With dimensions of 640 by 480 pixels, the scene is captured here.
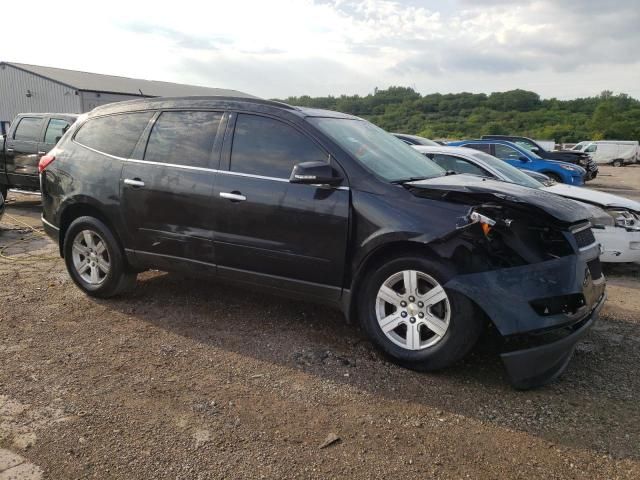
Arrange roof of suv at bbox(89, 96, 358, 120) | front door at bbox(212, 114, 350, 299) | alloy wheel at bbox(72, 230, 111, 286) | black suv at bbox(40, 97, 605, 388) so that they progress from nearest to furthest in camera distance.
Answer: black suv at bbox(40, 97, 605, 388)
front door at bbox(212, 114, 350, 299)
roof of suv at bbox(89, 96, 358, 120)
alloy wheel at bbox(72, 230, 111, 286)

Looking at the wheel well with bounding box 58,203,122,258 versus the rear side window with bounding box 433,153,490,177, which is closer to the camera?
the wheel well with bounding box 58,203,122,258

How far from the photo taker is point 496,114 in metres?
88.4

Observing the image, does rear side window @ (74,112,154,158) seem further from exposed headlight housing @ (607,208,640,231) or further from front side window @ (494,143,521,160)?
front side window @ (494,143,521,160)

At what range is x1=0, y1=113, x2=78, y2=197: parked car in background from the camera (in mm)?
10336

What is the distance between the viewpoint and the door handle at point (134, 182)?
473 centimetres

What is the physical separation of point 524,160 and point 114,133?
12321 mm

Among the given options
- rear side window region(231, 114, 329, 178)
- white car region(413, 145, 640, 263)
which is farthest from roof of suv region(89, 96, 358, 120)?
white car region(413, 145, 640, 263)

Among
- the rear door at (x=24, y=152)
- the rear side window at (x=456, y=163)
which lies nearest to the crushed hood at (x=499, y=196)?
the rear side window at (x=456, y=163)

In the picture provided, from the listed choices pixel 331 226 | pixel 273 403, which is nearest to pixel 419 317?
pixel 331 226

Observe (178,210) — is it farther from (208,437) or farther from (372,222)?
(208,437)

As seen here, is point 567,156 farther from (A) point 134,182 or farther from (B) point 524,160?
(A) point 134,182

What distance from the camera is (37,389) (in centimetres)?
349

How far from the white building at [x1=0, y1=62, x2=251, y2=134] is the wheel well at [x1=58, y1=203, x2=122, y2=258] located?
Answer: 24.0m

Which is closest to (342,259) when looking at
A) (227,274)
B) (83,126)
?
(227,274)
